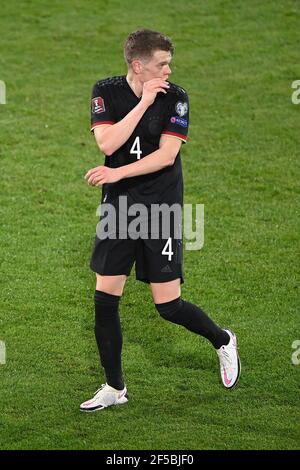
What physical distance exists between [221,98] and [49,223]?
351 centimetres

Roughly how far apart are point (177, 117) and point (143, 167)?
0.40 m

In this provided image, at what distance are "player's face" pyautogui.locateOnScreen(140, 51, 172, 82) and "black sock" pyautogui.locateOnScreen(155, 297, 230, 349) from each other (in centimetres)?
142

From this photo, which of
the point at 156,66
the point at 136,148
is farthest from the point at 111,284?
the point at 156,66

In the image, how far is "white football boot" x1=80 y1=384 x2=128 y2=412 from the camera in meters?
6.90

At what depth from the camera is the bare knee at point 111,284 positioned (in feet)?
22.1

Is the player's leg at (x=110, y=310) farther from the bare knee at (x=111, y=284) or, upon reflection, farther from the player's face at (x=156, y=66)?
the player's face at (x=156, y=66)

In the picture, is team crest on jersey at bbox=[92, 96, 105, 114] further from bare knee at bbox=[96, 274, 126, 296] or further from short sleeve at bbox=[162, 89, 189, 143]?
bare knee at bbox=[96, 274, 126, 296]

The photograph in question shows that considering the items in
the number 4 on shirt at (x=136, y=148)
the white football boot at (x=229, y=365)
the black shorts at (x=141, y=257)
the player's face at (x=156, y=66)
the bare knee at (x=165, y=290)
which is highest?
the player's face at (x=156, y=66)

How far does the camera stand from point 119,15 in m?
14.6

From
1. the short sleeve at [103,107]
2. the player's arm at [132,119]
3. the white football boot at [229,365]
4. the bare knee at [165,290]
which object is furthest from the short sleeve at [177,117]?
the white football boot at [229,365]

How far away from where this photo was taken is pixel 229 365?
282 inches

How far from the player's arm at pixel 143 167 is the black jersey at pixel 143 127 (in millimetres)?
79

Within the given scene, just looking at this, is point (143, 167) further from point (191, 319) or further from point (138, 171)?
point (191, 319)
